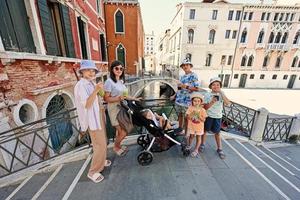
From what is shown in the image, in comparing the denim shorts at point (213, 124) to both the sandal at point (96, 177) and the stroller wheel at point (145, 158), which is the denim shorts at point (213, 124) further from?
the sandal at point (96, 177)

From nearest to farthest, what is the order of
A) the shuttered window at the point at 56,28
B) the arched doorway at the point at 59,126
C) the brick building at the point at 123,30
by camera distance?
the shuttered window at the point at 56,28, the arched doorway at the point at 59,126, the brick building at the point at 123,30

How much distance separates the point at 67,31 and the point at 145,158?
5.70 meters

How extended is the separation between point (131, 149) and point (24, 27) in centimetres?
428

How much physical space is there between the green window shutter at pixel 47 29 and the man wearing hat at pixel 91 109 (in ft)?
12.0

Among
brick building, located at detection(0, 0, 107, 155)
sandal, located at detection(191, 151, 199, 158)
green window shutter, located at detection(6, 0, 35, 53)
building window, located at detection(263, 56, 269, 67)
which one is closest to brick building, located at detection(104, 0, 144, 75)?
brick building, located at detection(0, 0, 107, 155)

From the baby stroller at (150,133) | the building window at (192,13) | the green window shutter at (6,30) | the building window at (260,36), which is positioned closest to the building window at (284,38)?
the building window at (260,36)

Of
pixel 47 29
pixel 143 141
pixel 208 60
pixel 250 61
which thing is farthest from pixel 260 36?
pixel 47 29

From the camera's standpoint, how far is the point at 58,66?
4898 millimetres

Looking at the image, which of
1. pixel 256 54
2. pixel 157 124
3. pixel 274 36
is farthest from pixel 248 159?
pixel 274 36

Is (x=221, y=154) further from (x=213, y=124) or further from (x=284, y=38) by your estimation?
(x=284, y=38)

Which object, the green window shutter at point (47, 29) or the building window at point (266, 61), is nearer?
the green window shutter at point (47, 29)

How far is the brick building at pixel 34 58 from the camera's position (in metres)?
3.15

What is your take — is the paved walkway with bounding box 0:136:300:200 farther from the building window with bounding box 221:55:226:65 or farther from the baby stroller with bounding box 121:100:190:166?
the building window with bounding box 221:55:226:65

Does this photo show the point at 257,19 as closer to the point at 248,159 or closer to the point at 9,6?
the point at 248,159
